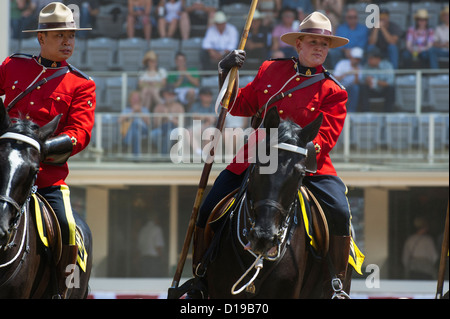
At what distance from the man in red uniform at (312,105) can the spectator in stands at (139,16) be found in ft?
35.5

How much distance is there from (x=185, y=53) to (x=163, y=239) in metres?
3.48

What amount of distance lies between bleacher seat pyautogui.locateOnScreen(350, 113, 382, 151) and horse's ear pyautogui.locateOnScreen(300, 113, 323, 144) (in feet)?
30.9

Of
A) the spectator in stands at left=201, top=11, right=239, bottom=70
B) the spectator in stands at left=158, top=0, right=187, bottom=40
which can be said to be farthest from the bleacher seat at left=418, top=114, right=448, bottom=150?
the spectator in stands at left=158, top=0, right=187, bottom=40

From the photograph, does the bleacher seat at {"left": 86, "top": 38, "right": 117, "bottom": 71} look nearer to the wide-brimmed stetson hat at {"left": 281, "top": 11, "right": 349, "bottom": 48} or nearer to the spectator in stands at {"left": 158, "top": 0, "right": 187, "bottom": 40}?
the spectator in stands at {"left": 158, "top": 0, "right": 187, "bottom": 40}

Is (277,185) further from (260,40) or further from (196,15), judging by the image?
(196,15)

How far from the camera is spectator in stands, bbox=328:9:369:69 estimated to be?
53.0 feet

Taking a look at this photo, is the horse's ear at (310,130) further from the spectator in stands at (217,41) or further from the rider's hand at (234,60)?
the spectator in stands at (217,41)

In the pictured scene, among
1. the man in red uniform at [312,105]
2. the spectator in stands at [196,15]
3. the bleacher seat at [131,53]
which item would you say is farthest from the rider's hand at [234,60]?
the spectator in stands at [196,15]

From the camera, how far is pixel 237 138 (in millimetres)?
15539

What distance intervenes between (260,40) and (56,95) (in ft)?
33.8
